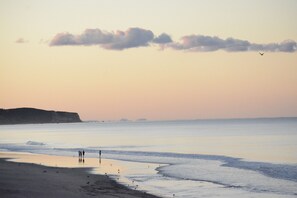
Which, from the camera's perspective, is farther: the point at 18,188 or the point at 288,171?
the point at 288,171

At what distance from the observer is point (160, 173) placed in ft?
140

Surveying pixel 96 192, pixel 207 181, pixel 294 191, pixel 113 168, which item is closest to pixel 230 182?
pixel 207 181

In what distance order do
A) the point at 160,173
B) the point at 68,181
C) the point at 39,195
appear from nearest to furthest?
the point at 39,195 → the point at 68,181 → the point at 160,173

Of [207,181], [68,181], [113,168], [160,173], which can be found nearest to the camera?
[68,181]

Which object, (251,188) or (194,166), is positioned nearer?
(251,188)

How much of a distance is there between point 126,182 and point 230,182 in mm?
7590

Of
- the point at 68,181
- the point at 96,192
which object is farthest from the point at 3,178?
the point at 96,192

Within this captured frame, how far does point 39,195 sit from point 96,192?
13.8 feet

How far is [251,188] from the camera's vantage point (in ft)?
109

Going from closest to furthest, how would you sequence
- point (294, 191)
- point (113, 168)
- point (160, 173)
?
point (294, 191) < point (160, 173) < point (113, 168)

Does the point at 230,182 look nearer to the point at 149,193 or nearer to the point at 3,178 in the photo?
the point at 149,193

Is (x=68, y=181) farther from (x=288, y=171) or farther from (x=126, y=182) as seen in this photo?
(x=288, y=171)

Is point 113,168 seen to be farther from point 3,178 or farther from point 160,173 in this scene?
point 3,178

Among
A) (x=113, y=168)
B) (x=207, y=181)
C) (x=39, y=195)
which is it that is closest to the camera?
(x=39, y=195)
